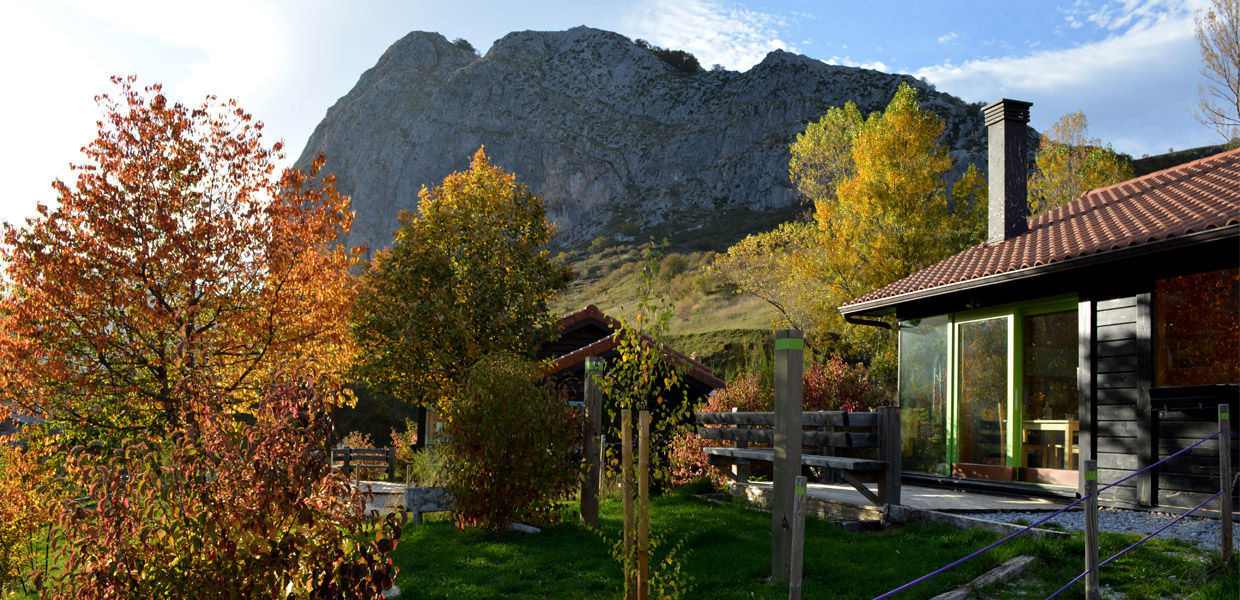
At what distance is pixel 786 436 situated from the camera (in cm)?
595

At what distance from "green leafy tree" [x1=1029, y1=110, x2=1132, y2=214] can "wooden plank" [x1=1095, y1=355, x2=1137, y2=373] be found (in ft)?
78.1

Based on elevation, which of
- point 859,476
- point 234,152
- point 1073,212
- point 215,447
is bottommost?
point 859,476

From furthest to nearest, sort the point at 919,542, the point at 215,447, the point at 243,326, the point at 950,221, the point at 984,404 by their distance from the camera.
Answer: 1. the point at 950,221
2. the point at 243,326
3. the point at 984,404
4. the point at 919,542
5. the point at 215,447

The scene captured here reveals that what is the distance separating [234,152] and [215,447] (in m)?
10.1

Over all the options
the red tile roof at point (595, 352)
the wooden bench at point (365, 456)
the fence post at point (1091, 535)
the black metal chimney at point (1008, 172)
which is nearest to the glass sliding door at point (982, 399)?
the black metal chimney at point (1008, 172)

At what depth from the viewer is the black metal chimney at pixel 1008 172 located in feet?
39.4

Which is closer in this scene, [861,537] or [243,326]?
[861,537]

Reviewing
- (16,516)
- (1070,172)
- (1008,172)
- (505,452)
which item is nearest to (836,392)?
(1008,172)

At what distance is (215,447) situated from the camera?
12.5 ft

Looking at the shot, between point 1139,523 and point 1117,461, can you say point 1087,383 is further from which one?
point 1139,523

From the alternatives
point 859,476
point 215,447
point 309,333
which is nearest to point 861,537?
point 859,476

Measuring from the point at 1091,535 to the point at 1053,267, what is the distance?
465 centimetres

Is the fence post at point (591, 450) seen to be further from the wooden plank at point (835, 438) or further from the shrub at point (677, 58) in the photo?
the shrub at point (677, 58)

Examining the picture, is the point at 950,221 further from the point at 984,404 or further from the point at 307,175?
the point at 307,175
